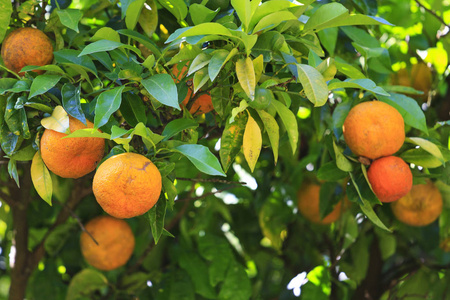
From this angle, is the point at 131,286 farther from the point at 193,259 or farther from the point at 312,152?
the point at 312,152

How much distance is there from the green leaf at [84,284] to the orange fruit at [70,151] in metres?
0.74

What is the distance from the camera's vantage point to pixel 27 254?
1776 millimetres

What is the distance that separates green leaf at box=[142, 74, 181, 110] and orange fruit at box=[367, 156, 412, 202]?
525mm

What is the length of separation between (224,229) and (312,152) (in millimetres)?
437

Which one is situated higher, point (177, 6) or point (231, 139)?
point (177, 6)

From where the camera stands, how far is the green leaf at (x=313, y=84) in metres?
0.98

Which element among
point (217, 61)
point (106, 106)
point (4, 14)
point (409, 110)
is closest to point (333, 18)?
point (217, 61)

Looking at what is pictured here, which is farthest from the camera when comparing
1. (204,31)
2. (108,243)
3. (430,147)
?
(108,243)

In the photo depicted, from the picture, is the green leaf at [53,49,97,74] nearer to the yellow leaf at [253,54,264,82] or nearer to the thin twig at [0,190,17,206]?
the yellow leaf at [253,54,264,82]

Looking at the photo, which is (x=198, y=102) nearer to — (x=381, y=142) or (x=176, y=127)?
(x=176, y=127)

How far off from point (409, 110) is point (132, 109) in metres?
0.65

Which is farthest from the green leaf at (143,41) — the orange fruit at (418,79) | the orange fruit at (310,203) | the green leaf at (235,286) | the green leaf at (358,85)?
the orange fruit at (418,79)

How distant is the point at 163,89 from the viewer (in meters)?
0.98

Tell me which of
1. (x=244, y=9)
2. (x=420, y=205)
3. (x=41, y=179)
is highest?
(x=244, y=9)
